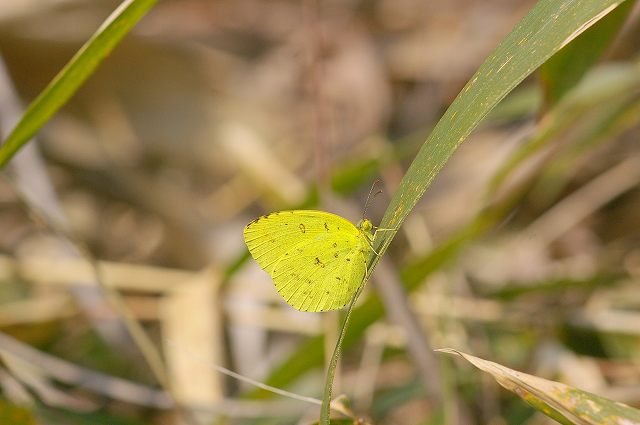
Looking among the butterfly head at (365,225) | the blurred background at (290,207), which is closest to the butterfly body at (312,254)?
the butterfly head at (365,225)

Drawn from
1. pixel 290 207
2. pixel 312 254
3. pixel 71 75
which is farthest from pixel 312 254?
pixel 290 207

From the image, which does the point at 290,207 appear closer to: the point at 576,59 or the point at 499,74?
the point at 576,59

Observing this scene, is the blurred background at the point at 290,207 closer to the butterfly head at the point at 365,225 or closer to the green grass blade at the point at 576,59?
the green grass blade at the point at 576,59

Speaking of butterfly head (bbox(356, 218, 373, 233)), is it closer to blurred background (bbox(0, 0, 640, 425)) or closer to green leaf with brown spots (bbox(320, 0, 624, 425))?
blurred background (bbox(0, 0, 640, 425))

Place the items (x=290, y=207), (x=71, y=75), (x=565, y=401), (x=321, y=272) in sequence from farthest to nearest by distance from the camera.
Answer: (x=290, y=207) → (x=321, y=272) → (x=71, y=75) → (x=565, y=401)

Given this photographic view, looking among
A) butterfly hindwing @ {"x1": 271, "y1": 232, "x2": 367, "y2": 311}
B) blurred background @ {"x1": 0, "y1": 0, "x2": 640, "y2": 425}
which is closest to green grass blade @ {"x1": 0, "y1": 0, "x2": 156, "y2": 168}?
blurred background @ {"x1": 0, "y1": 0, "x2": 640, "y2": 425}

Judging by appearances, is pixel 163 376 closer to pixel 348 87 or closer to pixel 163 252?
pixel 163 252
